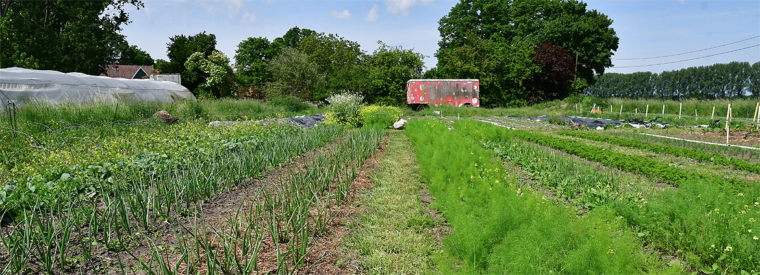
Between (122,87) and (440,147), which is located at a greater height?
(122,87)

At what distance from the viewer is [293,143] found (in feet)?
22.9

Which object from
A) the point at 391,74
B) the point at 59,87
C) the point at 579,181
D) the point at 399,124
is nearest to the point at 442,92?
the point at 391,74

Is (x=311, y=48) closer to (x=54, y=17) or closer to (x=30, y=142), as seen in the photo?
(x=54, y=17)

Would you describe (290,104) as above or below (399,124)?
above

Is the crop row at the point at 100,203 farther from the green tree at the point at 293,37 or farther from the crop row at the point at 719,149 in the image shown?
the green tree at the point at 293,37

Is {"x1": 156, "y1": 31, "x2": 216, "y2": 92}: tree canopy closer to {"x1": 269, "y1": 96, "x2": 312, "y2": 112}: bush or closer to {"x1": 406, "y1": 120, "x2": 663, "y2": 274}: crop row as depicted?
{"x1": 269, "y1": 96, "x2": 312, "y2": 112}: bush

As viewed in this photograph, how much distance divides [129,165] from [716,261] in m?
5.54

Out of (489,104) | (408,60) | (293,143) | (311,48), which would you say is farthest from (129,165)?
(311,48)

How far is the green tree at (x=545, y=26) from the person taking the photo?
32.6m

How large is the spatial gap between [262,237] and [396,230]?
4.27ft

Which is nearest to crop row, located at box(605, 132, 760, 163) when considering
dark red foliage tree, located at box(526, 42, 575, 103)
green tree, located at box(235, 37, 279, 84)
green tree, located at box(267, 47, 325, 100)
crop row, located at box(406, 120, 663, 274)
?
crop row, located at box(406, 120, 663, 274)

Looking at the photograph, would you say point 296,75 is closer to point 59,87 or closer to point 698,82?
point 59,87

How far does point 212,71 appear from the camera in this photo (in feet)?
104

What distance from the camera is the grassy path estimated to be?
9.93ft
